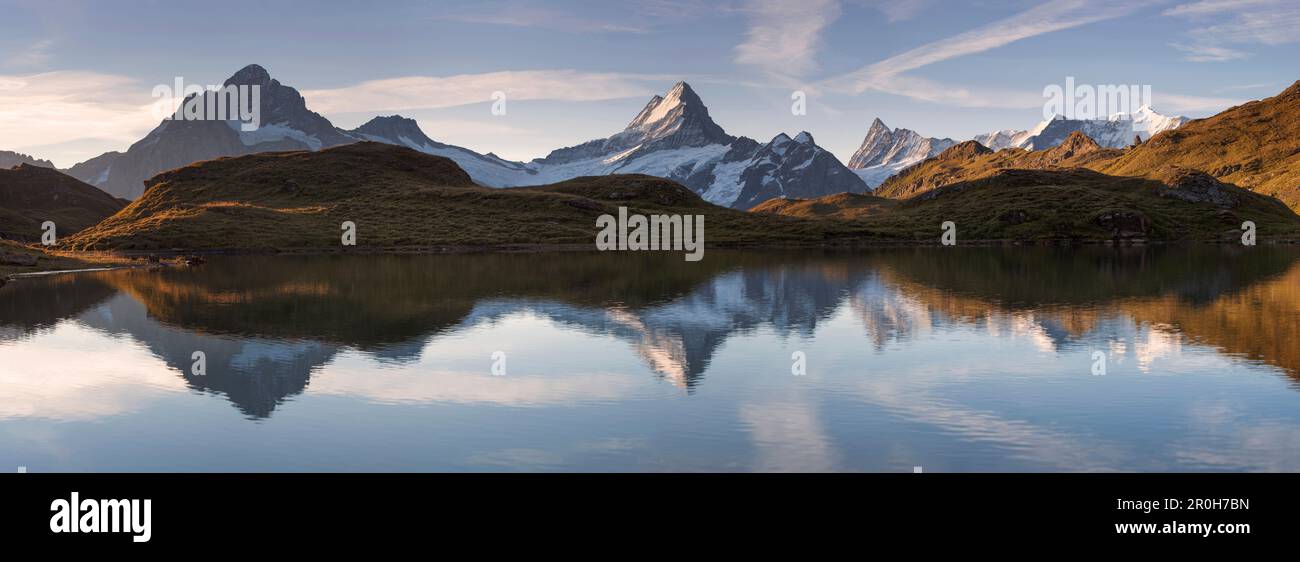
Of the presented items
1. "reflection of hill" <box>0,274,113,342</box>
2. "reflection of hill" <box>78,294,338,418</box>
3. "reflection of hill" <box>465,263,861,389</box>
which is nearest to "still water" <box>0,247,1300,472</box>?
"reflection of hill" <box>78,294,338,418</box>

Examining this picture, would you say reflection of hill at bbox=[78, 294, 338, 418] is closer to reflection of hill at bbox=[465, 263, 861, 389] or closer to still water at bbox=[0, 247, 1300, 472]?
still water at bbox=[0, 247, 1300, 472]

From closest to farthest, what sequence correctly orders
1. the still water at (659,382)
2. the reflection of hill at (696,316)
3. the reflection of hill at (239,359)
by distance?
the still water at (659,382), the reflection of hill at (239,359), the reflection of hill at (696,316)

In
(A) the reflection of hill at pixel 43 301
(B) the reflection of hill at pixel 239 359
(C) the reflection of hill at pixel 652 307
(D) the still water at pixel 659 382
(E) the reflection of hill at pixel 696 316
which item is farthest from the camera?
(A) the reflection of hill at pixel 43 301

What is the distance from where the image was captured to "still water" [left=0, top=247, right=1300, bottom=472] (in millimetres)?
25141

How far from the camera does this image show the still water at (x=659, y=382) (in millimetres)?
25141

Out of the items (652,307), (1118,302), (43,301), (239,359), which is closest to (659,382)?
(239,359)

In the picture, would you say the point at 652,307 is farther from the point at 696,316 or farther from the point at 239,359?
the point at 239,359

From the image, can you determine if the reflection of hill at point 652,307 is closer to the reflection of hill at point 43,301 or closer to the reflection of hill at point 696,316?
the reflection of hill at point 696,316

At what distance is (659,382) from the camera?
3634cm

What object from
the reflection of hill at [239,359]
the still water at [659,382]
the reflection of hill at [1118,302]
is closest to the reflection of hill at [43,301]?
the still water at [659,382]
